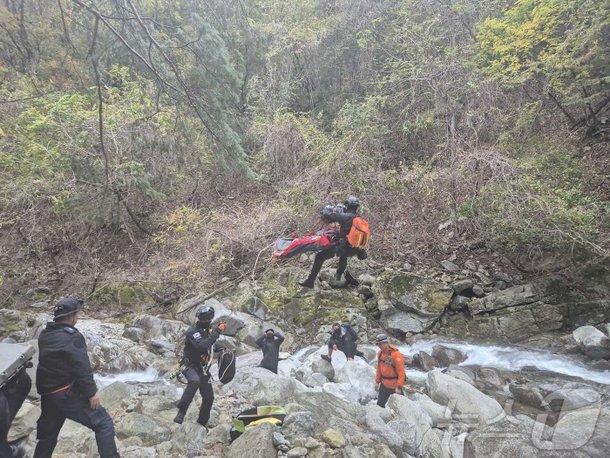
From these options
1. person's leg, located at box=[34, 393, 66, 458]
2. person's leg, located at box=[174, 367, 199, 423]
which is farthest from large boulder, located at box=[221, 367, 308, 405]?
person's leg, located at box=[34, 393, 66, 458]

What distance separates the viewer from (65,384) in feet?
11.3

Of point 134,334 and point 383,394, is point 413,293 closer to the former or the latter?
point 383,394

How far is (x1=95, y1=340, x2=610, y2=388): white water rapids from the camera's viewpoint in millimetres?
7820

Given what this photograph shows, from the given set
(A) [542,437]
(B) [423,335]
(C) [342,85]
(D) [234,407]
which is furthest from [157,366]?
(C) [342,85]

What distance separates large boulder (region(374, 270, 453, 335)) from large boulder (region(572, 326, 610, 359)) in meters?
2.70

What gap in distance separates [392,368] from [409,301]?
12.5 feet

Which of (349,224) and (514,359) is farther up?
(349,224)

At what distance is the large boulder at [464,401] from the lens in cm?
613

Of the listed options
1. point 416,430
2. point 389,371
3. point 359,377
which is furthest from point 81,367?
point 359,377

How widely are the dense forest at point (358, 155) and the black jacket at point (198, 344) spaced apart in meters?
3.11

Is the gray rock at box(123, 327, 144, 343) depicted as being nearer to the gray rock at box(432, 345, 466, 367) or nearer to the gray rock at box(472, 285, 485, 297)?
the gray rock at box(432, 345, 466, 367)

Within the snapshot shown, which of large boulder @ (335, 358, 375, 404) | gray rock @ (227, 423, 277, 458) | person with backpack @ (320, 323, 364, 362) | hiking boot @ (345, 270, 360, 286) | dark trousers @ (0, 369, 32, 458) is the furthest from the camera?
hiking boot @ (345, 270, 360, 286)

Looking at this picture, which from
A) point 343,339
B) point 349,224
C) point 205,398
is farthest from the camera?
point 343,339

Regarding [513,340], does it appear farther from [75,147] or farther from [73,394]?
[75,147]
